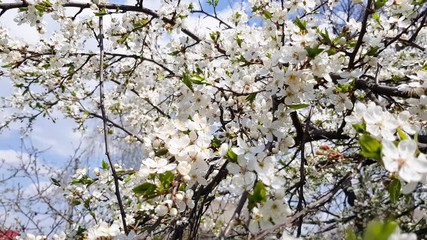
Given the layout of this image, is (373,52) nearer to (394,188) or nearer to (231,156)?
(394,188)

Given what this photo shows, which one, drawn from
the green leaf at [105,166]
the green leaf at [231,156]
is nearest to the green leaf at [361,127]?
the green leaf at [231,156]

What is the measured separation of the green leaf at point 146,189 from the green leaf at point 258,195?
320 millimetres

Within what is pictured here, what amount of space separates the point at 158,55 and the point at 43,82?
42.6 inches

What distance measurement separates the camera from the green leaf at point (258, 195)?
1086mm

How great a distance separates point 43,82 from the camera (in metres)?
3.86

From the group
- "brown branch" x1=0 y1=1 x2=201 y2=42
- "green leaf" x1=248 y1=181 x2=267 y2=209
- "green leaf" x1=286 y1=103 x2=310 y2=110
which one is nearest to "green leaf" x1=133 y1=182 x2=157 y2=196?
"green leaf" x1=248 y1=181 x2=267 y2=209

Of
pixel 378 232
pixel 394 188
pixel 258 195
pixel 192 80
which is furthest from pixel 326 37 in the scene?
pixel 378 232

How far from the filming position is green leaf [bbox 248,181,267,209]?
1086mm

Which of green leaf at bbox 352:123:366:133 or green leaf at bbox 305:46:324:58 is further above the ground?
green leaf at bbox 305:46:324:58

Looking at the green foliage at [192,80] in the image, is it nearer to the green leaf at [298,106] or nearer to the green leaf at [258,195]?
the green leaf at [298,106]

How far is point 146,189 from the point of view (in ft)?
4.23

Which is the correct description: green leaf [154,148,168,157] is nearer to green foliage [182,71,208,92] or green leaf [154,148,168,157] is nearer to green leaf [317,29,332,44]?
green foliage [182,71,208,92]

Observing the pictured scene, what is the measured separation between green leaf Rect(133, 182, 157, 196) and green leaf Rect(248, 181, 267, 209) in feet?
1.05

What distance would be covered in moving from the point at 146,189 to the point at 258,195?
1.22 feet
